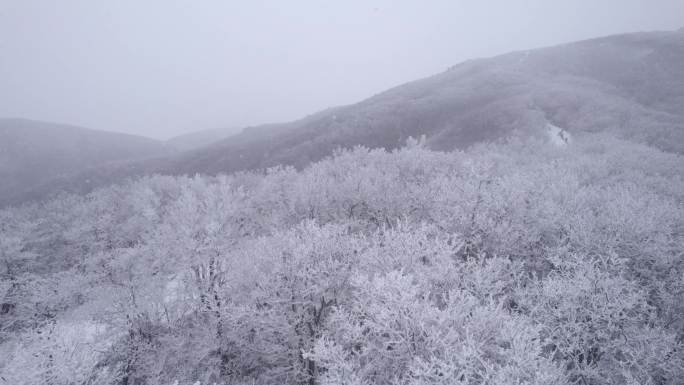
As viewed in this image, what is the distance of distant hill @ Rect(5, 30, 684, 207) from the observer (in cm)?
5803

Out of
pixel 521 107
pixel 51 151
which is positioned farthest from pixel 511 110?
pixel 51 151

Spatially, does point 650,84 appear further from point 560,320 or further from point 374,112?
point 560,320

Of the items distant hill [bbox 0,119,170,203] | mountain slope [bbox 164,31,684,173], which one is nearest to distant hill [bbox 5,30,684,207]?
mountain slope [bbox 164,31,684,173]

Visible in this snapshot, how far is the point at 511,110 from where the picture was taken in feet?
224

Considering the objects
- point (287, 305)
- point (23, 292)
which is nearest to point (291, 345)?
point (287, 305)

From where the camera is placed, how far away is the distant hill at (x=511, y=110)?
58031mm

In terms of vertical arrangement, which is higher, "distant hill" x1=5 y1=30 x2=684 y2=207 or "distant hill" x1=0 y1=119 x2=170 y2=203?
A: "distant hill" x1=0 y1=119 x2=170 y2=203

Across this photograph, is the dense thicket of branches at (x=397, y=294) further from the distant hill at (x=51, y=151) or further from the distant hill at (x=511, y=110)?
the distant hill at (x=51, y=151)

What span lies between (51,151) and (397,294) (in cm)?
17474

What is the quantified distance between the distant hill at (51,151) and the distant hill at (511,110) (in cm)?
2986

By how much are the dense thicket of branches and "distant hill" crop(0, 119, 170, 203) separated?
107 m

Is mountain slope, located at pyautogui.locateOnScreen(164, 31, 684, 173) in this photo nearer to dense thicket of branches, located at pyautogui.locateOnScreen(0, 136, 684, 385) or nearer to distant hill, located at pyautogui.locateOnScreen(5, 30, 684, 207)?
distant hill, located at pyautogui.locateOnScreen(5, 30, 684, 207)

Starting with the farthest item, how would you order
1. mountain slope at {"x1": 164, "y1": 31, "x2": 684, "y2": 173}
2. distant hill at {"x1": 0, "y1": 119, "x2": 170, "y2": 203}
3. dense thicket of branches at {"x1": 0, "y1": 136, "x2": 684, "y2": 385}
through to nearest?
1. distant hill at {"x1": 0, "y1": 119, "x2": 170, "y2": 203}
2. mountain slope at {"x1": 164, "y1": 31, "x2": 684, "y2": 173}
3. dense thicket of branches at {"x1": 0, "y1": 136, "x2": 684, "y2": 385}

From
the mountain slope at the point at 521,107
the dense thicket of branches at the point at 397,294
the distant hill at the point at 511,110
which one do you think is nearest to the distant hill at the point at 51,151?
the distant hill at the point at 511,110
